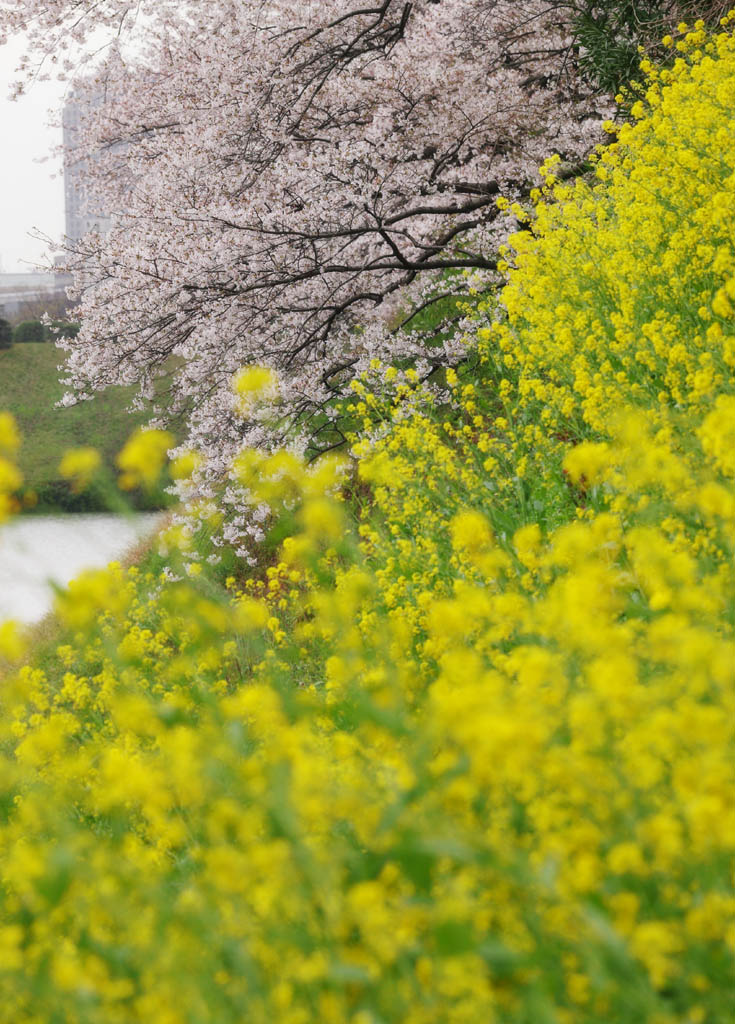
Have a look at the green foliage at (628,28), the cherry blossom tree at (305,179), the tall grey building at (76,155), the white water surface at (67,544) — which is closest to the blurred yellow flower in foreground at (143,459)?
the cherry blossom tree at (305,179)

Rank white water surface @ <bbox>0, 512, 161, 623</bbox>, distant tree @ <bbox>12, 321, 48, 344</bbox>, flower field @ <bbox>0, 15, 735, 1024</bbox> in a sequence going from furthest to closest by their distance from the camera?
distant tree @ <bbox>12, 321, 48, 344</bbox>
white water surface @ <bbox>0, 512, 161, 623</bbox>
flower field @ <bbox>0, 15, 735, 1024</bbox>

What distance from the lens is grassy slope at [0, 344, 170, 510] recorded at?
27016 mm

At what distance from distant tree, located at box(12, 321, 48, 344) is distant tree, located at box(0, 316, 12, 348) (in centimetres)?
22

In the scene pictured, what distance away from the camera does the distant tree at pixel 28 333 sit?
111 ft

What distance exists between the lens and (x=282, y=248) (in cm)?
850

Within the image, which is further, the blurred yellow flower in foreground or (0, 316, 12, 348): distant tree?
(0, 316, 12, 348): distant tree

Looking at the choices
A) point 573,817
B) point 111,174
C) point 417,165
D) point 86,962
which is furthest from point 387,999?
point 111,174

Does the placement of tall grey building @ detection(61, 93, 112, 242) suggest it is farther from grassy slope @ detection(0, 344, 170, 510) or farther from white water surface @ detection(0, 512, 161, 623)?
grassy slope @ detection(0, 344, 170, 510)

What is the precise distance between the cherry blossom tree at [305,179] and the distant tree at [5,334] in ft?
80.4

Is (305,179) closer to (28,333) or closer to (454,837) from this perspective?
(454,837)

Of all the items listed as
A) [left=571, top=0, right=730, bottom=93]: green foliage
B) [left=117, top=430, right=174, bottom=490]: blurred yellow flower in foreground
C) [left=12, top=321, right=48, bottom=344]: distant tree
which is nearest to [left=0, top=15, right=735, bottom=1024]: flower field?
[left=117, top=430, right=174, bottom=490]: blurred yellow flower in foreground

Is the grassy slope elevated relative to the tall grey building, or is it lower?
lower

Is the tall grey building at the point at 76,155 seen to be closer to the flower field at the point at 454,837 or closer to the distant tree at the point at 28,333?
the flower field at the point at 454,837

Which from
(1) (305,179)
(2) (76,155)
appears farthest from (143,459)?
(2) (76,155)
